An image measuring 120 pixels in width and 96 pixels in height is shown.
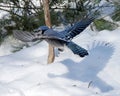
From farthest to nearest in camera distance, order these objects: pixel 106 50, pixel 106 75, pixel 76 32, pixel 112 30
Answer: pixel 112 30, pixel 106 50, pixel 106 75, pixel 76 32

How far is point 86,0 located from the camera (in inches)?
161

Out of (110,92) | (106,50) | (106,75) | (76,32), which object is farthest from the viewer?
(106,50)

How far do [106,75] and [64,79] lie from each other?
0.91 feet

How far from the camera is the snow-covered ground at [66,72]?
9.77 ft

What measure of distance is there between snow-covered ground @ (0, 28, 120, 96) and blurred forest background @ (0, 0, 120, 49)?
0.34 metres

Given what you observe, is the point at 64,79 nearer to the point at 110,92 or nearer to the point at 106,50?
the point at 110,92

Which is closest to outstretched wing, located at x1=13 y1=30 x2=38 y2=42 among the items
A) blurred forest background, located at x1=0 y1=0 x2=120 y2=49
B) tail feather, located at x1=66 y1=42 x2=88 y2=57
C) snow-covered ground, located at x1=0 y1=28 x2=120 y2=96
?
tail feather, located at x1=66 y1=42 x2=88 y2=57

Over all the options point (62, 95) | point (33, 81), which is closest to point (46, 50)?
point (33, 81)

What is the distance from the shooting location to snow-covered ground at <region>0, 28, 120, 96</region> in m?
2.98

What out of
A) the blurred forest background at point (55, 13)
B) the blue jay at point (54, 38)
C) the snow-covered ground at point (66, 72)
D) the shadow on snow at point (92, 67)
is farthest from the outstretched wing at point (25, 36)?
the blurred forest background at point (55, 13)

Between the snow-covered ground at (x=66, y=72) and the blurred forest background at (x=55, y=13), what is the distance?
34 centimetres

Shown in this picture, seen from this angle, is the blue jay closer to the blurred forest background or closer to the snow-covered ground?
the snow-covered ground

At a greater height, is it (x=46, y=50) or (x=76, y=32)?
(x=76, y=32)

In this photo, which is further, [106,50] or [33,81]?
[106,50]
